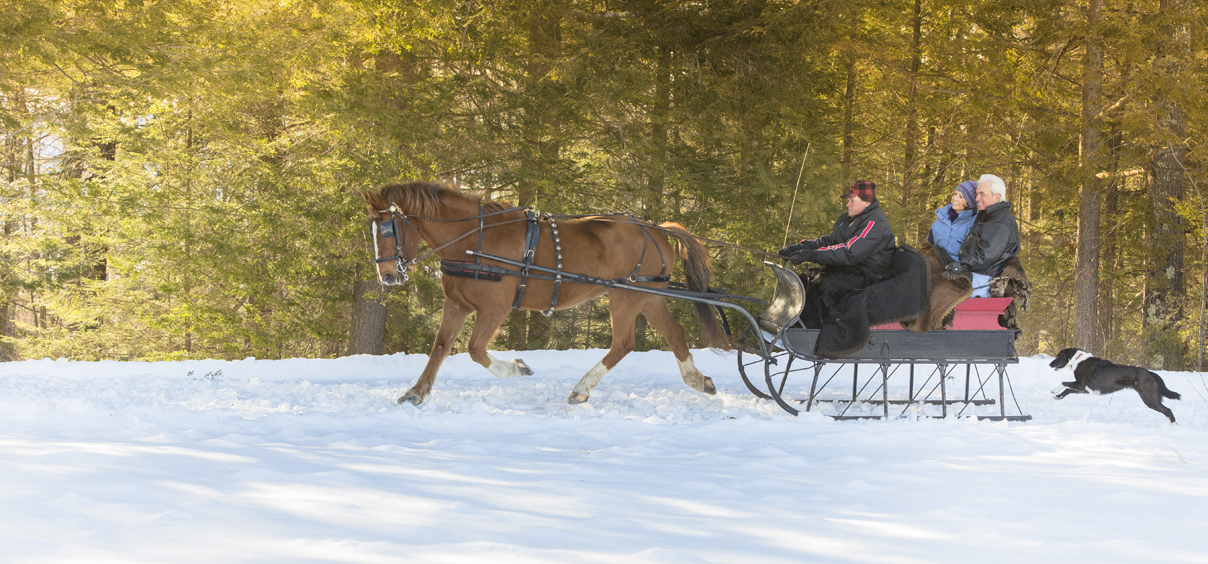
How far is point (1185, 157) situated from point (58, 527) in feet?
50.7

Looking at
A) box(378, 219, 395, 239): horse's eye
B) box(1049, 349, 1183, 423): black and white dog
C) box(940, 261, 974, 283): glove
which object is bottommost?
box(1049, 349, 1183, 423): black and white dog

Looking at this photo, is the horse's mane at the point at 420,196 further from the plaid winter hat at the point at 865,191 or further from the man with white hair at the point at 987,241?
the man with white hair at the point at 987,241

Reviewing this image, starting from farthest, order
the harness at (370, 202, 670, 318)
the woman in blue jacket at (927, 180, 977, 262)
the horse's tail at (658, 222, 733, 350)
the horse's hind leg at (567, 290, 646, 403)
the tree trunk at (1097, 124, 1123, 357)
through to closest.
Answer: the tree trunk at (1097, 124, 1123, 357)
the horse's tail at (658, 222, 733, 350)
the horse's hind leg at (567, 290, 646, 403)
the harness at (370, 202, 670, 318)
the woman in blue jacket at (927, 180, 977, 262)

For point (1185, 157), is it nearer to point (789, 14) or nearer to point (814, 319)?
point (789, 14)

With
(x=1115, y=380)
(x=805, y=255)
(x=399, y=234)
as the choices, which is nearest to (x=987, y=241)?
(x=805, y=255)

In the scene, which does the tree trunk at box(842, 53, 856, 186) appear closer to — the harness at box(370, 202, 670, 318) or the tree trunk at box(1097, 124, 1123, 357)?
the tree trunk at box(1097, 124, 1123, 357)

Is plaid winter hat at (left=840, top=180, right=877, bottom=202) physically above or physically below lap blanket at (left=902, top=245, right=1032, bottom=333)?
above

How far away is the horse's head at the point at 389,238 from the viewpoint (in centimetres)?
638

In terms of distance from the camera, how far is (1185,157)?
1288 centimetres

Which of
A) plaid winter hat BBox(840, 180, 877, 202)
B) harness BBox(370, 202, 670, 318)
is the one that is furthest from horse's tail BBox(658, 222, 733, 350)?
plaid winter hat BBox(840, 180, 877, 202)

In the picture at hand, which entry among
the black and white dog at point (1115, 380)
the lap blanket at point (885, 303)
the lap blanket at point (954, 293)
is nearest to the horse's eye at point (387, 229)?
the lap blanket at point (885, 303)

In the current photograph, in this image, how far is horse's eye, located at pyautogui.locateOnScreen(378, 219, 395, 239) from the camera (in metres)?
6.36

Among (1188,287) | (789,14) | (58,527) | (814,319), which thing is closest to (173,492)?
(58,527)

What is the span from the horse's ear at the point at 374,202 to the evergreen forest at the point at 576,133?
4215 mm
